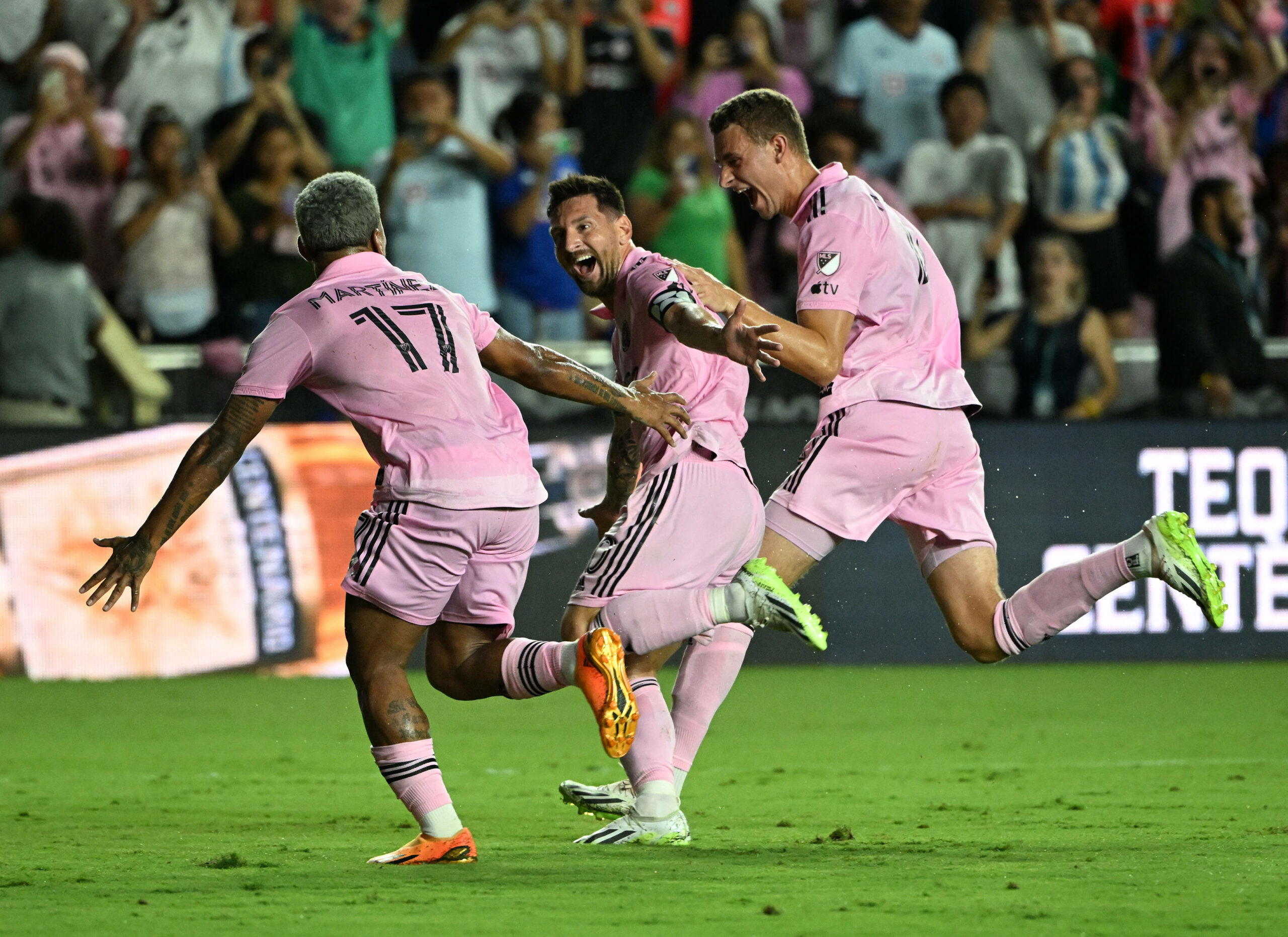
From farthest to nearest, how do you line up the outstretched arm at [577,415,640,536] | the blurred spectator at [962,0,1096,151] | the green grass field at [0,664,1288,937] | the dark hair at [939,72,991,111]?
the blurred spectator at [962,0,1096,151]
the dark hair at [939,72,991,111]
the outstretched arm at [577,415,640,536]
the green grass field at [0,664,1288,937]

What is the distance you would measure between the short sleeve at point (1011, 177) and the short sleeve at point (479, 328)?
7538 millimetres

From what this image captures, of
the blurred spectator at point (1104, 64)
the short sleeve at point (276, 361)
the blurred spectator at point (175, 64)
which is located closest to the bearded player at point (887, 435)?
the short sleeve at point (276, 361)

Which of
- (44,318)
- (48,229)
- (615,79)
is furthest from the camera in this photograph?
(615,79)

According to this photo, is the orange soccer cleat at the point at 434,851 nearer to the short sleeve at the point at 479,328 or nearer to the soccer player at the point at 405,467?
the soccer player at the point at 405,467

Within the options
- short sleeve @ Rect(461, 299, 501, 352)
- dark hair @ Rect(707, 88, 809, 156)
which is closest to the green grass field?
short sleeve @ Rect(461, 299, 501, 352)

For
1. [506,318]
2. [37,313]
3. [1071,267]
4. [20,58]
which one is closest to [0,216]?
[37,313]

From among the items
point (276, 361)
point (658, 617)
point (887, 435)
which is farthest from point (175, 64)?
point (658, 617)

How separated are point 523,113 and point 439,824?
742cm

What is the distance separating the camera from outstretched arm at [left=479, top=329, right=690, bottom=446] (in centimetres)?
562

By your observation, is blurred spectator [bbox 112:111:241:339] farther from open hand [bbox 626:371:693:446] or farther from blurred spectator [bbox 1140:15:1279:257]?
open hand [bbox 626:371:693:446]

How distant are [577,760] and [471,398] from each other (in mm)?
2996

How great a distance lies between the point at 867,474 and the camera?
20.1 ft

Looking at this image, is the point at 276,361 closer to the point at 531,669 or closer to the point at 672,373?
the point at 531,669

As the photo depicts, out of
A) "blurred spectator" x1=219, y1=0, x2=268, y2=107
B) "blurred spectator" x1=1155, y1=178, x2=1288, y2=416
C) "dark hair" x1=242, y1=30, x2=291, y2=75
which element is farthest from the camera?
"blurred spectator" x1=219, y1=0, x2=268, y2=107
